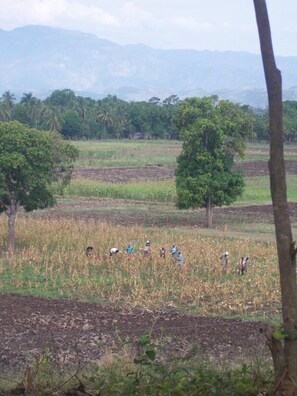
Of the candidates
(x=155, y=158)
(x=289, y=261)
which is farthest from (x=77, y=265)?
(x=155, y=158)

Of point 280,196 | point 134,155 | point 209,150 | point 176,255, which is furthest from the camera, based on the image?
point 134,155

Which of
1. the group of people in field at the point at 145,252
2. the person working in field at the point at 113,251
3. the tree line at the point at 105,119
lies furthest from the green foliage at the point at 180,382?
the tree line at the point at 105,119

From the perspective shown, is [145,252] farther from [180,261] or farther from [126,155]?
[126,155]

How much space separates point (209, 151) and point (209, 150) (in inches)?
5.4

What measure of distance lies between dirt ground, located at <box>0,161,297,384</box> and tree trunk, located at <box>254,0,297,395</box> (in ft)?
21.3

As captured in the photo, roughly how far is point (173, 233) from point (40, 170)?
23.7 feet

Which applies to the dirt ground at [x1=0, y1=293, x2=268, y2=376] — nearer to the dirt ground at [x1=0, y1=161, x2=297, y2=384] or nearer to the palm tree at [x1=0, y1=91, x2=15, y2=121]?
the dirt ground at [x1=0, y1=161, x2=297, y2=384]

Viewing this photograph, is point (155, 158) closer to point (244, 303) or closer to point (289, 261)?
point (244, 303)

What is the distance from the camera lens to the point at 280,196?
225 inches

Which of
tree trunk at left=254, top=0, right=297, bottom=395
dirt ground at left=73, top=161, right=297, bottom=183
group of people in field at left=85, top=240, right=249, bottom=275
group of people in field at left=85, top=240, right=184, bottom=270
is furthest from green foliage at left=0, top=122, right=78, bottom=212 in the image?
dirt ground at left=73, top=161, right=297, bottom=183

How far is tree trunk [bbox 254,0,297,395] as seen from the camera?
18.6 feet

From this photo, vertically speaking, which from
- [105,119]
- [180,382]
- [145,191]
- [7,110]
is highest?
[7,110]

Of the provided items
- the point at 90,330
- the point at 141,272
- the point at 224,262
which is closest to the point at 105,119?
the point at 141,272

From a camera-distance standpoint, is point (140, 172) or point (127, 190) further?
point (140, 172)
